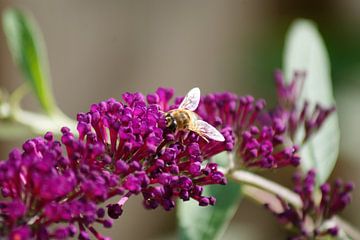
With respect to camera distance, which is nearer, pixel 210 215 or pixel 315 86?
pixel 210 215

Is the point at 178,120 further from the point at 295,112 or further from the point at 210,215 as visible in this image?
the point at 295,112

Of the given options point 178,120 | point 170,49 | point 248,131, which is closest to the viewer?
point 178,120

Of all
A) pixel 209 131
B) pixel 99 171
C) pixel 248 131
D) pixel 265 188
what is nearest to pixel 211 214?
pixel 265 188

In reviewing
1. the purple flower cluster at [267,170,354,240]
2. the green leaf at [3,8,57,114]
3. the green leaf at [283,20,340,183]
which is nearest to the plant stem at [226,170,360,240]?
the purple flower cluster at [267,170,354,240]

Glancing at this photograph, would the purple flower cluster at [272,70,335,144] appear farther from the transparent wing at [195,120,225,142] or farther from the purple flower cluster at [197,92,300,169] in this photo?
the transparent wing at [195,120,225,142]

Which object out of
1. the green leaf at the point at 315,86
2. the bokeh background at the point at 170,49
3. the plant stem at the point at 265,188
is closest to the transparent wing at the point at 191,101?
the plant stem at the point at 265,188

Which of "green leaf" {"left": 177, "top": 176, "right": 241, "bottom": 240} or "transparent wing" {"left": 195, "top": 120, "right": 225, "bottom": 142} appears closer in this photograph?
"transparent wing" {"left": 195, "top": 120, "right": 225, "bottom": 142}

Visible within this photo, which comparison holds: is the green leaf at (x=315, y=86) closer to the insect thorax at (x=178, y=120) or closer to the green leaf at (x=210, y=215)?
the green leaf at (x=210, y=215)
